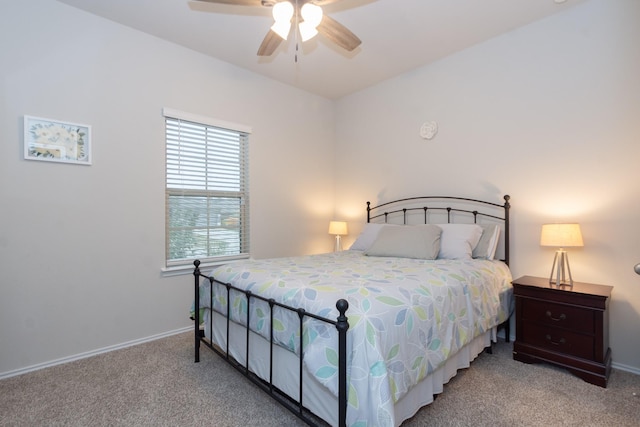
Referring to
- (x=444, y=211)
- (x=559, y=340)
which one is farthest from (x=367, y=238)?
(x=559, y=340)

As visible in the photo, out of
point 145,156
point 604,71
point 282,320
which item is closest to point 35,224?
point 145,156

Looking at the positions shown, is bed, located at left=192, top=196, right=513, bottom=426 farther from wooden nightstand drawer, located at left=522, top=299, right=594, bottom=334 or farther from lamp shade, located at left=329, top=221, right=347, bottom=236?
lamp shade, located at left=329, top=221, right=347, bottom=236

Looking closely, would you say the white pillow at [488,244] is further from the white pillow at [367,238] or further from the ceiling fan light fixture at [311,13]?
the ceiling fan light fixture at [311,13]

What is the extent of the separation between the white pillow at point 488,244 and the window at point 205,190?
2374mm

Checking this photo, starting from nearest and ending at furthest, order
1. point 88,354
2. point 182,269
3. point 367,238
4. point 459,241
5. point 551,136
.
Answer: point 88,354, point 551,136, point 459,241, point 182,269, point 367,238

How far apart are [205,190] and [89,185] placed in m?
0.99

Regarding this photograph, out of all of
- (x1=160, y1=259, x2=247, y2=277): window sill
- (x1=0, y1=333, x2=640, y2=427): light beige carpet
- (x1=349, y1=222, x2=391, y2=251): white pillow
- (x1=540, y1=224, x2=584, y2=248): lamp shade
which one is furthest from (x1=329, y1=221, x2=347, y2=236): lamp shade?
(x1=540, y1=224, x2=584, y2=248): lamp shade

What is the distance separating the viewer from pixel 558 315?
2.21m

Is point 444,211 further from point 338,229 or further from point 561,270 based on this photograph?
point 338,229

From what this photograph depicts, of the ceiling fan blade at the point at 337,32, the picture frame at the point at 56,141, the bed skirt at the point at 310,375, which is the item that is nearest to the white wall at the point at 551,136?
the bed skirt at the point at 310,375

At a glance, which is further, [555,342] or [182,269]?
[182,269]

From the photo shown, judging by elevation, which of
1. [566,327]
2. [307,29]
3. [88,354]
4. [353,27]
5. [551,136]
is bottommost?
[88,354]

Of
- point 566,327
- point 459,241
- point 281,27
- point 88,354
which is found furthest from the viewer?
point 459,241

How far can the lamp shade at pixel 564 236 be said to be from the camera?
2238 mm
